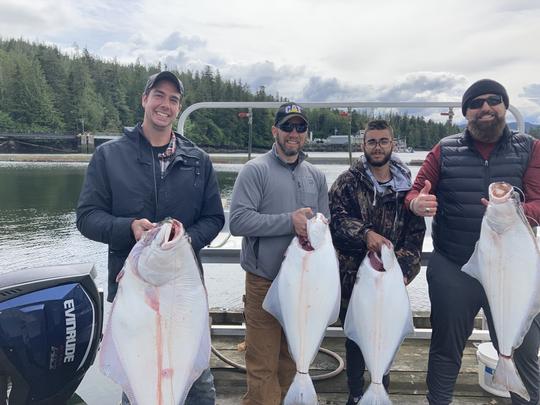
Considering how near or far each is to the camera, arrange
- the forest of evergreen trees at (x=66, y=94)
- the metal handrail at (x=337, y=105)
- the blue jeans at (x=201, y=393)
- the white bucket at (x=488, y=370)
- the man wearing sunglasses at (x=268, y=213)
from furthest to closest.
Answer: the forest of evergreen trees at (x=66, y=94) < the metal handrail at (x=337, y=105) < the white bucket at (x=488, y=370) < the man wearing sunglasses at (x=268, y=213) < the blue jeans at (x=201, y=393)

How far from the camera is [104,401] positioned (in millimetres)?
4043

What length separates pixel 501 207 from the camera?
2.31 metres

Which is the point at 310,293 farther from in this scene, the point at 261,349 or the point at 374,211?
the point at 374,211

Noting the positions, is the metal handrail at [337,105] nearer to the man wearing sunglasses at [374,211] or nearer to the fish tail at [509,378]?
the man wearing sunglasses at [374,211]

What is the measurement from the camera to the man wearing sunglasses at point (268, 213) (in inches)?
115

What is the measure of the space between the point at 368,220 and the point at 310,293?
32.1 inches

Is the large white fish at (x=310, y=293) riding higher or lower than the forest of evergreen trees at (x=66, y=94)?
lower

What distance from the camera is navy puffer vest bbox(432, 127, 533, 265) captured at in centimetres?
282

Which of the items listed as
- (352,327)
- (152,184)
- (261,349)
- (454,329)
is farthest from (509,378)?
(152,184)

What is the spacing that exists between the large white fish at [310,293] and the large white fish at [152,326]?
2.17ft

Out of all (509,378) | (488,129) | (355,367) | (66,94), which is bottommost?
(355,367)

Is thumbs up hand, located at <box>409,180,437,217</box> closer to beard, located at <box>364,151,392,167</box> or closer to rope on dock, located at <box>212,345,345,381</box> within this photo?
beard, located at <box>364,151,392,167</box>

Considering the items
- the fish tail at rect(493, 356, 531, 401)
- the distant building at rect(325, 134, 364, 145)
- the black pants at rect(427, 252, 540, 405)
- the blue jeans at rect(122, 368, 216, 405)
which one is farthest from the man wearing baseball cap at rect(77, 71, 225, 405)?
the distant building at rect(325, 134, 364, 145)

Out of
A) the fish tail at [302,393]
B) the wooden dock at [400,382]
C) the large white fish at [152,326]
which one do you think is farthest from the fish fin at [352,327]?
the wooden dock at [400,382]
